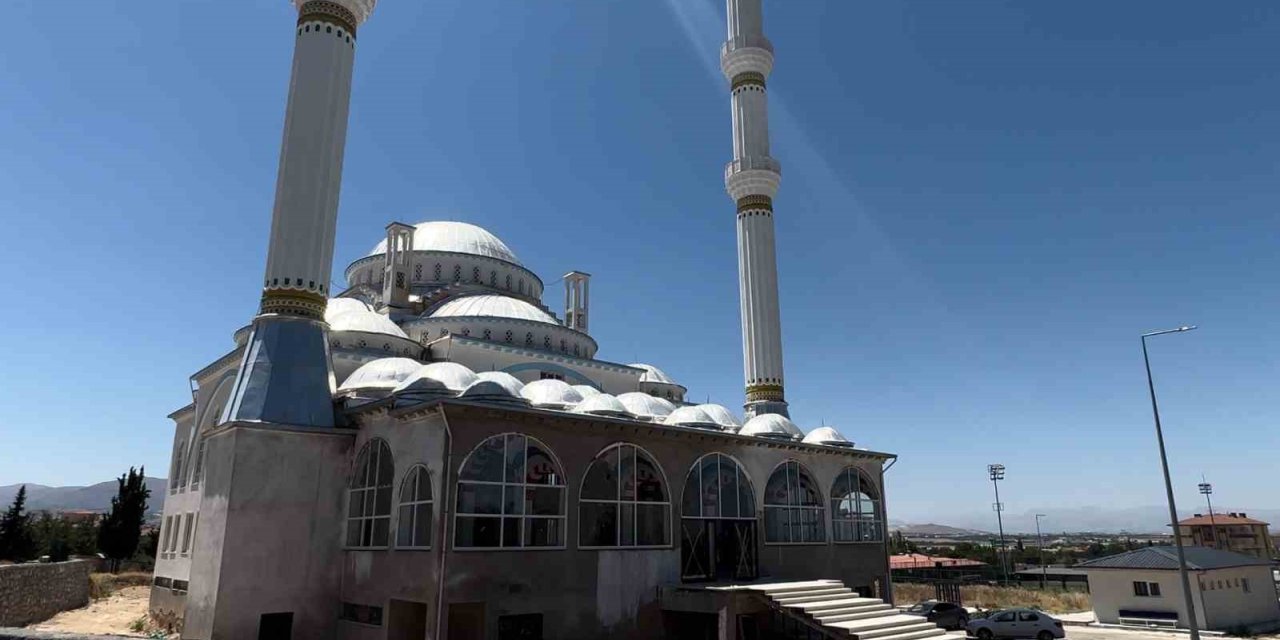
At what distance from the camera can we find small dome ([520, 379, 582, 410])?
2073 centimetres

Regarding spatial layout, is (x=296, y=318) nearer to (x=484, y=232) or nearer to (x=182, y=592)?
(x=182, y=592)

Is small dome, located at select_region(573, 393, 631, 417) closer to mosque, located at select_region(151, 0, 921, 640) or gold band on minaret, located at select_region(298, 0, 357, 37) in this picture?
mosque, located at select_region(151, 0, 921, 640)

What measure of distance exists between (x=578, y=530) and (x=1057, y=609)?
80.5ft

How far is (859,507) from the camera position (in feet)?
81.0

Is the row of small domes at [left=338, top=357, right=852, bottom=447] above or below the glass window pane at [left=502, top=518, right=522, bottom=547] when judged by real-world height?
above

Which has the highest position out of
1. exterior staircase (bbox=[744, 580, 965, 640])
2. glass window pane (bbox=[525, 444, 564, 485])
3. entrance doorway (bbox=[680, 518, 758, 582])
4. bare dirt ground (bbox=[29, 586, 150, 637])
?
glass window pane (bbox=[525, 444, 564, 485])

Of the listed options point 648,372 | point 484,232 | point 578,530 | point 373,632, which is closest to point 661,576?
point 578,530

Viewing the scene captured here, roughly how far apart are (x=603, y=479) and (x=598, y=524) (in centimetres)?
101

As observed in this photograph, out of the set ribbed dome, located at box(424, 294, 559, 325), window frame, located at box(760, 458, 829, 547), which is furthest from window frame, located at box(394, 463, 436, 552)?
ribbed dome, located at box(424, 294, 559, 325)

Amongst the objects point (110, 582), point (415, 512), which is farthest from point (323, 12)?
point (110, 582)

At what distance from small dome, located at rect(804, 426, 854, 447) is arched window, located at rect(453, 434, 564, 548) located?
9425mm

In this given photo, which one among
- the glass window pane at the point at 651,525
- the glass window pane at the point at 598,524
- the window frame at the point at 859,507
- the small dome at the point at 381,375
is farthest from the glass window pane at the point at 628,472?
the window frame at the point at 859,507

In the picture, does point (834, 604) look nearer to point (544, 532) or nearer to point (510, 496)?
point (544, 532)

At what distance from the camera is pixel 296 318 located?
20547mm
